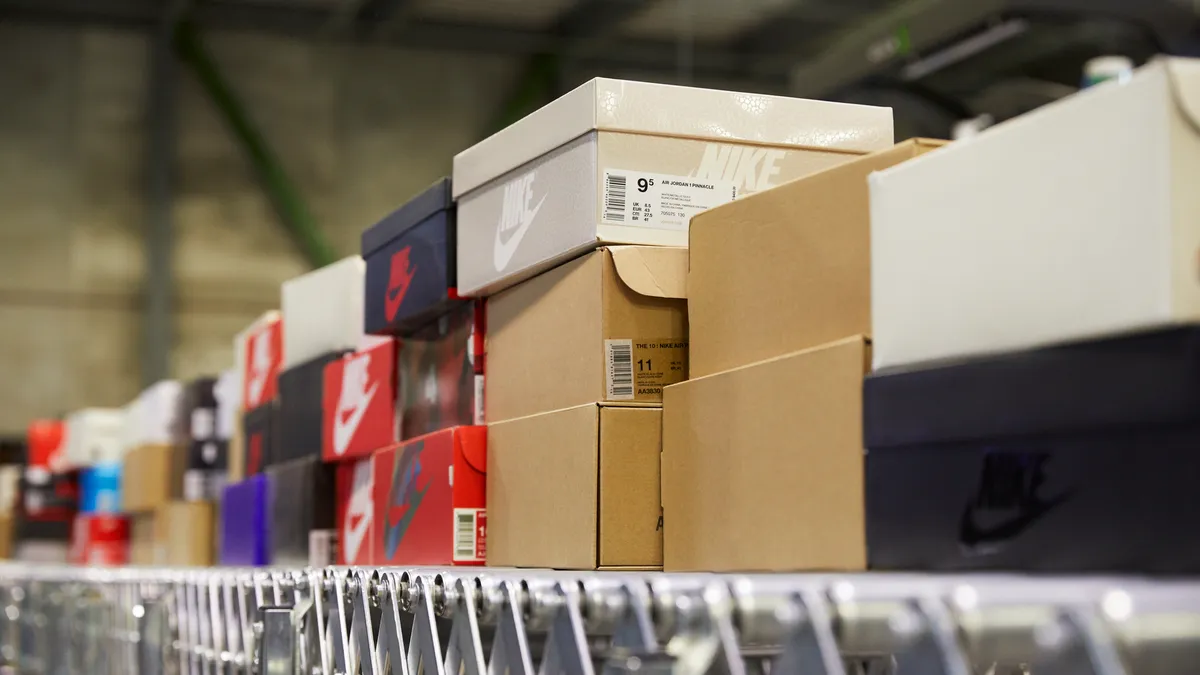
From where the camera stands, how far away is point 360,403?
246cm

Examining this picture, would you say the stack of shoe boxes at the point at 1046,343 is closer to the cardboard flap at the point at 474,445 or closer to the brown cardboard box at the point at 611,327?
the brown cardboard box at the point at 611,327

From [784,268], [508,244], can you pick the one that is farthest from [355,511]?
[784,268]

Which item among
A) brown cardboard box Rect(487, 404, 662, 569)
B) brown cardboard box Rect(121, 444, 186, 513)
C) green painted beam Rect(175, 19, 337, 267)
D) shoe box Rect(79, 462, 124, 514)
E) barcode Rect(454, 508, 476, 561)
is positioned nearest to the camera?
brown cardboard box Rect(487, 404, 662, 569)

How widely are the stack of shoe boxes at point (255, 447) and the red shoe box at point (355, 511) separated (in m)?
0.48

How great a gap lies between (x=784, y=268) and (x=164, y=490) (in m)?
3.31

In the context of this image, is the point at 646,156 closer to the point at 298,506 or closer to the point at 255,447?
the point at 298,506

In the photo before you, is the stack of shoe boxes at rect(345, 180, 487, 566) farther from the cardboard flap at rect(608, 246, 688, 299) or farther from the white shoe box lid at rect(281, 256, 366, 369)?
the cardboard flap at rect(608, 246, 688, 299)

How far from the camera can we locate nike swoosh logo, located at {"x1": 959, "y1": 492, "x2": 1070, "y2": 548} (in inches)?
40.3

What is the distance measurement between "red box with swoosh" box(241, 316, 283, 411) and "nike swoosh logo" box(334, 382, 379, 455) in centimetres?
56

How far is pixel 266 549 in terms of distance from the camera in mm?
3127

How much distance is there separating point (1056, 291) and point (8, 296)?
27.7 ft

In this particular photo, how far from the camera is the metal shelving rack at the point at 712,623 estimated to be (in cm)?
74

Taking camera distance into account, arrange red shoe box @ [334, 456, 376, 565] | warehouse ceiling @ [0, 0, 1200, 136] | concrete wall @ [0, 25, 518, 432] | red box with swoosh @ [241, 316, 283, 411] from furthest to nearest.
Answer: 1. concrete wall @ [0, 25, 518, 432]
2. warehouse ceiling @ [0, 0, 1200, 136]
3. red box with swoosh @ [241, 316, 283, 411]
4. red shoe box @ [334, 456, 376, 565]

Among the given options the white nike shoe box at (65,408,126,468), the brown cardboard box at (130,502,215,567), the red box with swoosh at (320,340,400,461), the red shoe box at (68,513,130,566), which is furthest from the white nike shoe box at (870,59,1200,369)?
the white nike shoe box at (65,408,126,468)
